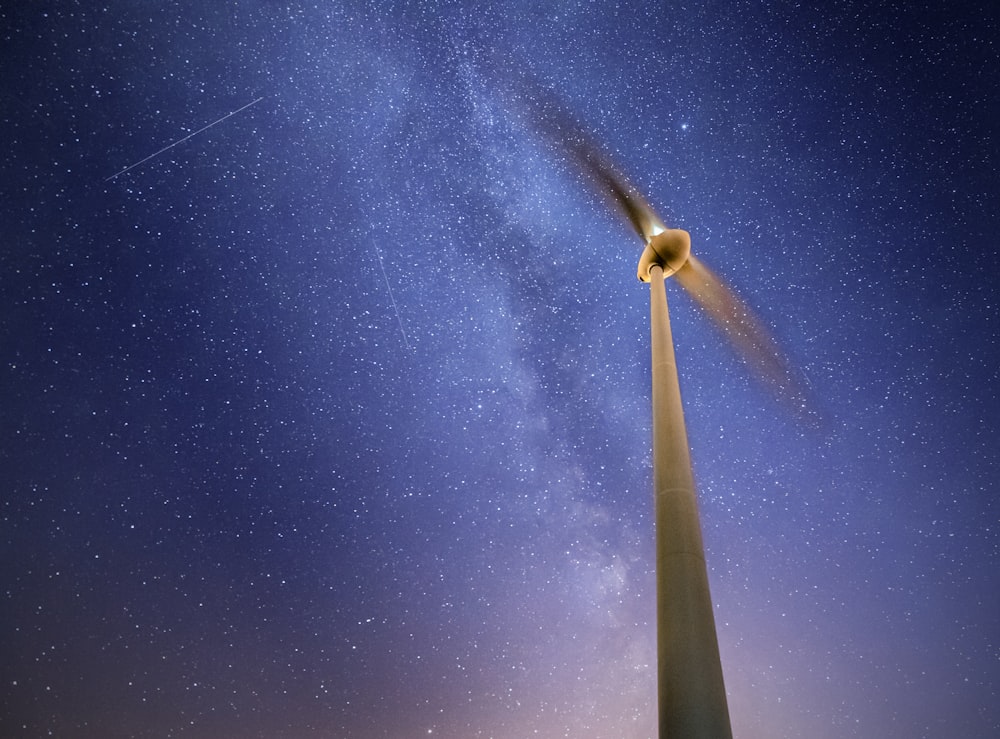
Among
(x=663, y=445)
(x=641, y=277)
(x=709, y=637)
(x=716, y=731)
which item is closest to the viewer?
(x=716, y=731)

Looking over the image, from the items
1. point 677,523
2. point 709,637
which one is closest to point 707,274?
point 677,523

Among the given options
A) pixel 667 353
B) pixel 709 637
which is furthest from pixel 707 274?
pixel 709 637

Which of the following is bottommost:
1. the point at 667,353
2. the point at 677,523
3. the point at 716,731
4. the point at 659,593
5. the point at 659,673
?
the point at 716,731

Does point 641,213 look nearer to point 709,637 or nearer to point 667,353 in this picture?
point 667,353

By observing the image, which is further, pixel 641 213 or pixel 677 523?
pixel 641 213

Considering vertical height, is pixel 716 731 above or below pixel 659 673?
below

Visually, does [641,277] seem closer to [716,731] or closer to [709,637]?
[709,637]

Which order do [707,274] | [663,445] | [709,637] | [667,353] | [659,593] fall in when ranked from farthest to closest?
1. [707,274]
2. [667,353]
3. [663,445]
4. [659,593]
5. [709,637]
